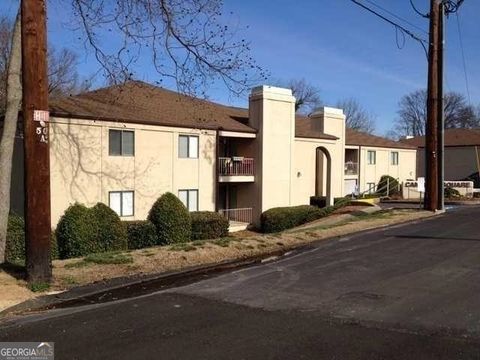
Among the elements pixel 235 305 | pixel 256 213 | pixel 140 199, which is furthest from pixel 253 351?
pixel 256 213

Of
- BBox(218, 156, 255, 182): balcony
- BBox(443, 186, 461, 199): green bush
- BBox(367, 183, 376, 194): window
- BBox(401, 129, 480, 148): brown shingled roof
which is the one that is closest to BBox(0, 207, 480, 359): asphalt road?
BBox(218, 156, 255, 182): balcony

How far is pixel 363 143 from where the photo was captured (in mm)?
48188

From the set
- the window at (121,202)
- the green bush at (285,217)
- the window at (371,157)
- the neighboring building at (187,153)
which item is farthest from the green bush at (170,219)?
the window at (371,157)

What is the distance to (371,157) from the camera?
49125mm

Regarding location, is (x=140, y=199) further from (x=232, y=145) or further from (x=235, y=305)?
(x=235, y=305)

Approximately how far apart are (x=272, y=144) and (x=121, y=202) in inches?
442

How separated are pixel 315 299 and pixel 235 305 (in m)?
1.17

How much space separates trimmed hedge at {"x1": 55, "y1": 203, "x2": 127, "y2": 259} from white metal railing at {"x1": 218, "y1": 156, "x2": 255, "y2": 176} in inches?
351

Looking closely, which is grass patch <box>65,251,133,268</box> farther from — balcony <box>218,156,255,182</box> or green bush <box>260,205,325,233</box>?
green bush <box>260,205,325,233</box>

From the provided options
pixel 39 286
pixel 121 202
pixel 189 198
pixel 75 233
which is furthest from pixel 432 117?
pixel 39 286

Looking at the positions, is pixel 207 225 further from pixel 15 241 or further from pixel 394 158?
pixel 394 158

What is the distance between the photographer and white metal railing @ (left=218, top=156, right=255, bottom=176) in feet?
105

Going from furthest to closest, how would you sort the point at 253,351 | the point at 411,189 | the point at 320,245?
the point at 411,189
the point at 320,245
the point at 253,351

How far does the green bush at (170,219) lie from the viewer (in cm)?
2645
